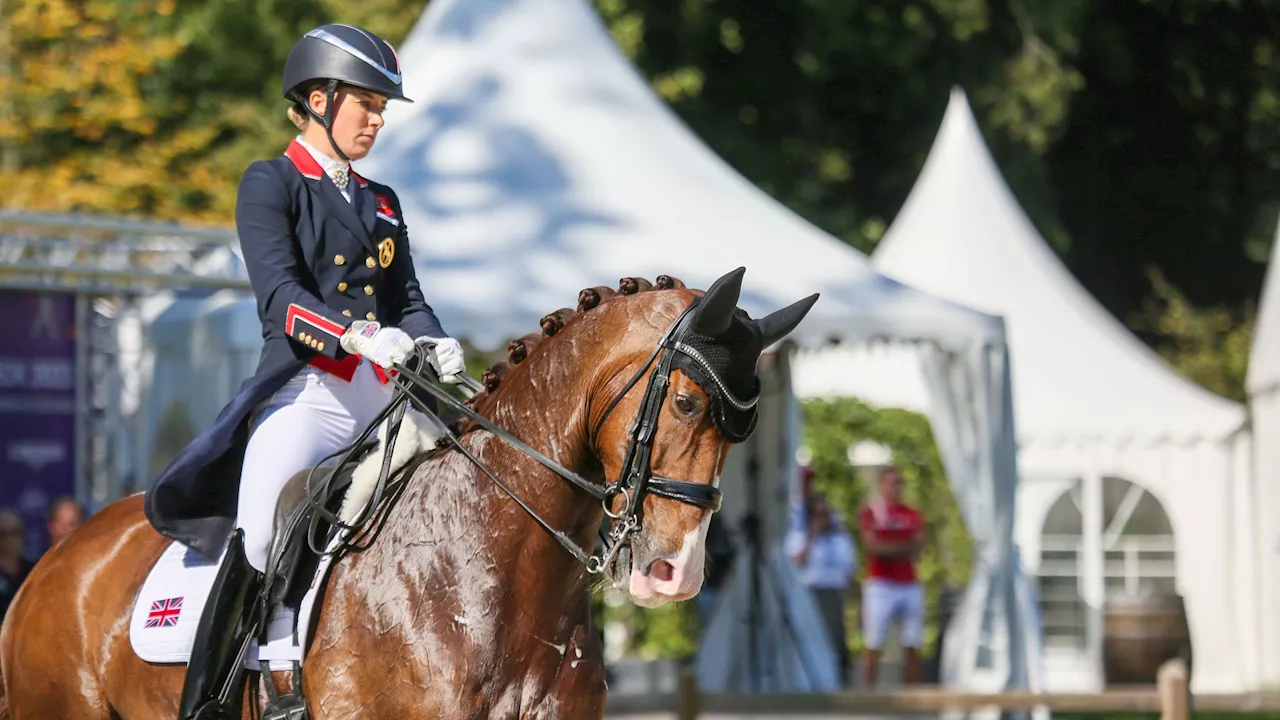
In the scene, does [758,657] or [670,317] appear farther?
[758,657]

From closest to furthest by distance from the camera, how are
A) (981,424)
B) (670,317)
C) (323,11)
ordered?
1. (670,317)
2. (981,424)
3. (323,11)

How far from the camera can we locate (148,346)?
14602 millimetres

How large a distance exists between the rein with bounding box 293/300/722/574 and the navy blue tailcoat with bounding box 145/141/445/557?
23 centimetres

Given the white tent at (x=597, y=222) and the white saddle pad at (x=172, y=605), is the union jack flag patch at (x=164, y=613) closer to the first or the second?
the white saddle pad at (x=172, y=605)

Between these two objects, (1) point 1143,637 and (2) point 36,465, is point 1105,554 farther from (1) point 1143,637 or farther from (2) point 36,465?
(2) point 36,465

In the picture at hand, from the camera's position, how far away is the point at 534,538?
179 inches

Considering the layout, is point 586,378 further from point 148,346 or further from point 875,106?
point 875,106

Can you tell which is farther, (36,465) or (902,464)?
(902,464)

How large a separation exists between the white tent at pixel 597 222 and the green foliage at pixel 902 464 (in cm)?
712

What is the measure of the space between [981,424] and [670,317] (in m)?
9.04

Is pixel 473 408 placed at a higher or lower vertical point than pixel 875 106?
lower

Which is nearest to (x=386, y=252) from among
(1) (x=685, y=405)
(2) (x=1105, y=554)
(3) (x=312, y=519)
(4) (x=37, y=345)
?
(3) (x=312, y=519)

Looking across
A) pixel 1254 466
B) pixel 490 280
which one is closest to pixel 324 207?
pixel 490 280

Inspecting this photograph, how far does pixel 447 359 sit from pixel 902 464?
16.6m
